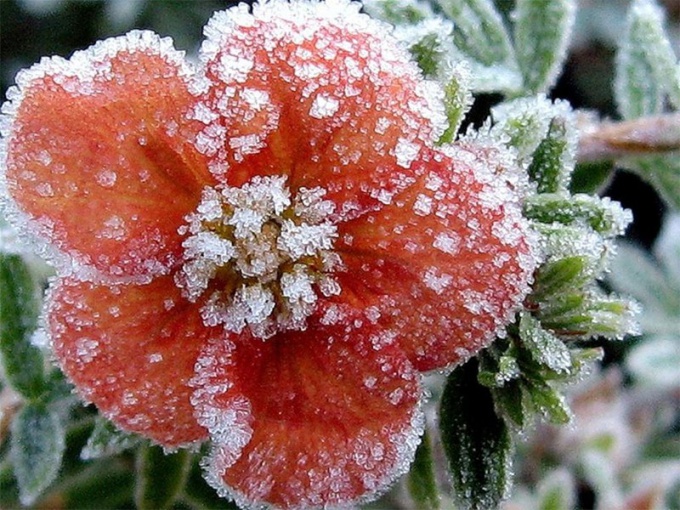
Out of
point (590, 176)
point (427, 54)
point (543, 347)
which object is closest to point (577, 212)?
point (543, 347)

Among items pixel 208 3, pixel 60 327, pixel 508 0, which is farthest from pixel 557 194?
pixel 208 3

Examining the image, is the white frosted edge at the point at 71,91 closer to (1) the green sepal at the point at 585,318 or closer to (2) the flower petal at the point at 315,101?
(2) the flower petal at the point at 315,101

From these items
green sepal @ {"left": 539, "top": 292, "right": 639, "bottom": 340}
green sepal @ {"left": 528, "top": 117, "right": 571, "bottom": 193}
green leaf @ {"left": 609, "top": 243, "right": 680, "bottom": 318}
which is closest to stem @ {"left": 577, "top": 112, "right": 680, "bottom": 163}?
green sepal @ {"left": 528, "top": 117, "right": 571, "bottom": 193}

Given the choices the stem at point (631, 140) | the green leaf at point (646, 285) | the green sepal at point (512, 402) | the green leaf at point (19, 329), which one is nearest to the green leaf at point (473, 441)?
the green sepal at point (512, 402)

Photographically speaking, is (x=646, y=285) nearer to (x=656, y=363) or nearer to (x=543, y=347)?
(x=656, y=363)

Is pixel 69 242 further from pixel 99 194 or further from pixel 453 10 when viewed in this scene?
pixel 453 10
